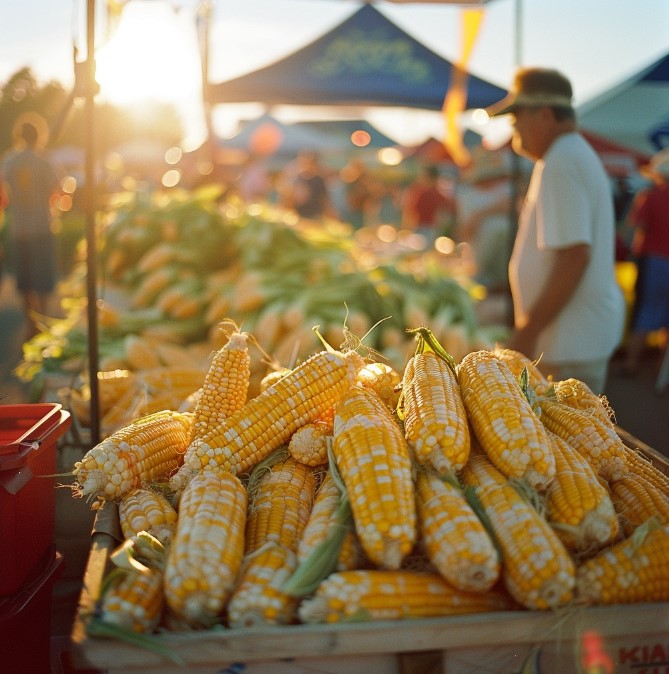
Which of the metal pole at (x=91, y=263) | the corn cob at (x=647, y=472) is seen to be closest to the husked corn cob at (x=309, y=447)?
the corn cob at (x=647, y=472)

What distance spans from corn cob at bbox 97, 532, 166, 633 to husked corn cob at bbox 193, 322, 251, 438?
56 cm

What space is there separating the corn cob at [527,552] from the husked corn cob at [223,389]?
885 millimetres

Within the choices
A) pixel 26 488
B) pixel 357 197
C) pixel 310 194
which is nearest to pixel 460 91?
pixel 310 194

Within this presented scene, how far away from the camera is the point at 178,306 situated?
5363 millimetres

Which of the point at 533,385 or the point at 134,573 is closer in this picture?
the point at 134,573

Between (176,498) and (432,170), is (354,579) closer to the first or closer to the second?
(176,498)

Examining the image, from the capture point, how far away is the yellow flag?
20.7 feet

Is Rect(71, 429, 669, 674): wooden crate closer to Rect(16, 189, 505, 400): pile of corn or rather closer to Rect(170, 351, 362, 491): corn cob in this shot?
Rect(170, 351, 362, 491): corn cob

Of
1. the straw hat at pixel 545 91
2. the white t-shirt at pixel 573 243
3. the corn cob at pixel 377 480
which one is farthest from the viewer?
the straw hat at pixel 545 91

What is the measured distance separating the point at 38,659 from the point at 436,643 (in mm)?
1325

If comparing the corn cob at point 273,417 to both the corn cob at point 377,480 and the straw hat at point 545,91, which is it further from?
the straw hat at point 545,91

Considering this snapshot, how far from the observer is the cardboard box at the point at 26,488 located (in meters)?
1.95

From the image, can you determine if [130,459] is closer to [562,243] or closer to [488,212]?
[562,243]

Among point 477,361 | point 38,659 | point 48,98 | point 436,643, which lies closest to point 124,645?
point 436,643
